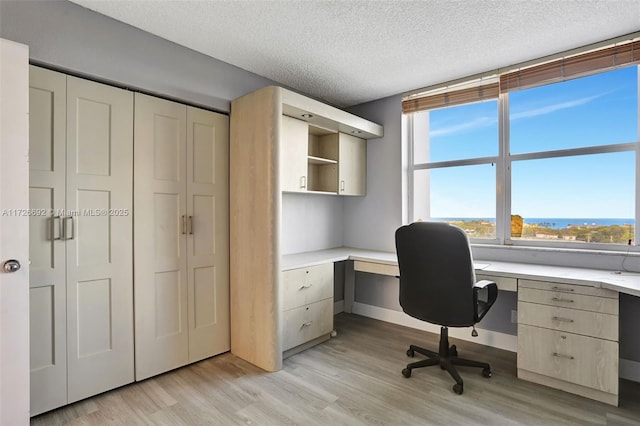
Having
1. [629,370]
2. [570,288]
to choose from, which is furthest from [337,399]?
[629,370]

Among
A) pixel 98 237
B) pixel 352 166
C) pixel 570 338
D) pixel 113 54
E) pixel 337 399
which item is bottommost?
pixel 337 399

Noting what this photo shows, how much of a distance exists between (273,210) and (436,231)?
1.21 metres

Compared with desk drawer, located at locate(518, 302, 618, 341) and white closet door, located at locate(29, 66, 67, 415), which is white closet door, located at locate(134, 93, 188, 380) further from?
desk drawer, located at locate(518, 302, 618, 341)

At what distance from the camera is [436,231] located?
2.15m

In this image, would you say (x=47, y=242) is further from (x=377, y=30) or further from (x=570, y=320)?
(x=570, y=320)

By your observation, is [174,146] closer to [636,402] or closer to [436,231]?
[436,231]

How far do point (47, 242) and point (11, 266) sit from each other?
318mm

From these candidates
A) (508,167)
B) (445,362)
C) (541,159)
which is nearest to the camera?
(445,362)

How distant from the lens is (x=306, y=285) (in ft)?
9.31

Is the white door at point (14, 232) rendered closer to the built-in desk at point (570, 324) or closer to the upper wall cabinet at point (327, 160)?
the upper wall cabinet at point (327, 160)

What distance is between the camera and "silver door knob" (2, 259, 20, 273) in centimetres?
161

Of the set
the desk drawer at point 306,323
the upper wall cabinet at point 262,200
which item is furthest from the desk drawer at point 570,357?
the upper wall cabinet at point 262,200

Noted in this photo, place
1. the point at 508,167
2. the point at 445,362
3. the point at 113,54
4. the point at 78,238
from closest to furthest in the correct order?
the point at 78,238 < the point at 113,54 < the point at 445,362 < the point at 508,167

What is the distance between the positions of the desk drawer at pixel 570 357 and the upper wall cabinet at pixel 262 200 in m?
1.78
